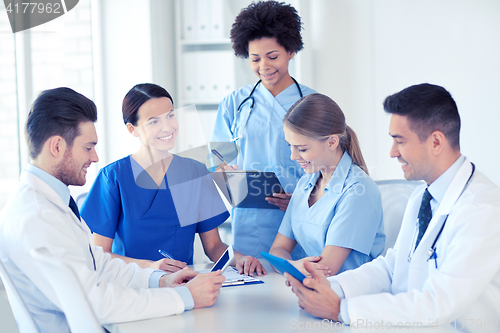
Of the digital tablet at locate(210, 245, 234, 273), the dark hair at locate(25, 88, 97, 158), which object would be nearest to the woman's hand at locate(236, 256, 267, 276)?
the digital tablet at locate(210, 245, 234, 273)

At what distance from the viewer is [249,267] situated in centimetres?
130

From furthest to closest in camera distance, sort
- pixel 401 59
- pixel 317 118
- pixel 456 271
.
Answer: pixel 401 59
pixel 317 118
pixel 456 271

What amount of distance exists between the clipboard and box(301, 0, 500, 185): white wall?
3.92ft

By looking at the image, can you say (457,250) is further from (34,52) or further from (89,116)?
(34,52)

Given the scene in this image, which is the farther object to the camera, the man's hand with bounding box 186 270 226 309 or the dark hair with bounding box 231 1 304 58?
the dark hair with bounding box 231 1 304 58

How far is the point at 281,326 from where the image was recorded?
34.5 inches

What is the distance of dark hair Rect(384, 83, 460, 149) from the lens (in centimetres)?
93

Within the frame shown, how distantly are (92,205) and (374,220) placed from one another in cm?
94

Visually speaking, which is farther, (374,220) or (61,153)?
(374,220)

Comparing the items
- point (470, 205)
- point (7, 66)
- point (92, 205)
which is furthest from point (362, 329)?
point (7, 66)

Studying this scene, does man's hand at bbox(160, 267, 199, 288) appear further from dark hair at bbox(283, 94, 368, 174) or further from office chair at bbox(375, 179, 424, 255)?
office chair at bbox(375, 179, 424, 255)

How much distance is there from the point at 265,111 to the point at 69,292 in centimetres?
114

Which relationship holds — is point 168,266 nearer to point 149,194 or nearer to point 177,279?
point 177,279

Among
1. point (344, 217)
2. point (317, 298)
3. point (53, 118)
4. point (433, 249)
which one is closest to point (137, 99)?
point (53, 118)
